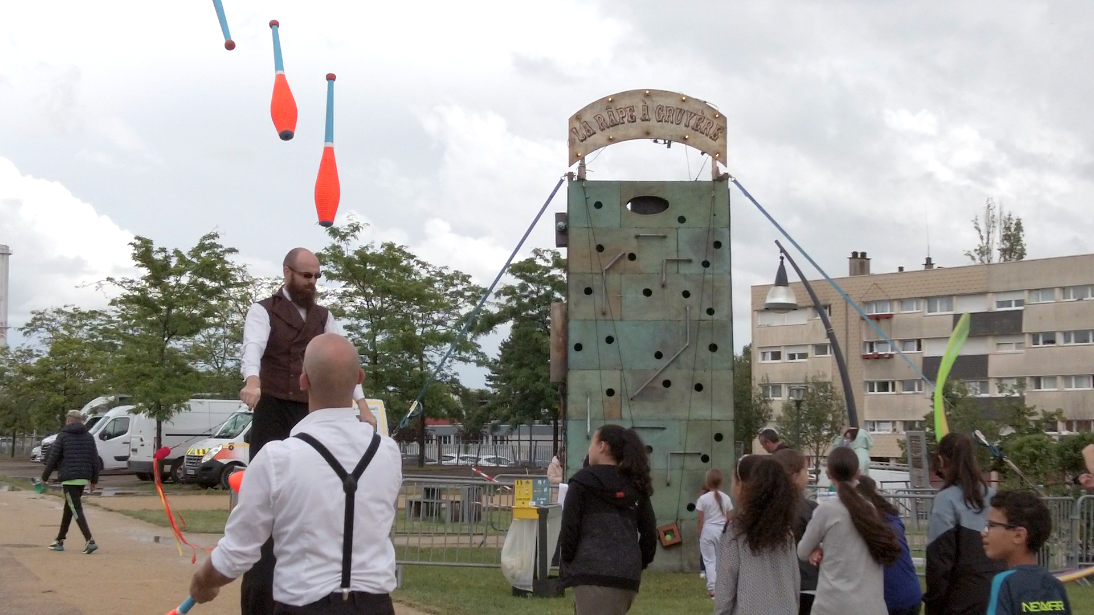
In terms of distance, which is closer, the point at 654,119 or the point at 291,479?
the point at 291,479

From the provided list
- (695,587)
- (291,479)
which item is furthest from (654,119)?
(291,479)

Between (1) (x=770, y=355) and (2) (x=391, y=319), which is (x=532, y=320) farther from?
(1) (x=770, y=355)

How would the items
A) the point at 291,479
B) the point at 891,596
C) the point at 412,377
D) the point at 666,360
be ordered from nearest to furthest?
the point at 291,479, the point at 891,596, the point at 666,360, the point at 412,377

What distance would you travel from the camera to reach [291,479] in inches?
128

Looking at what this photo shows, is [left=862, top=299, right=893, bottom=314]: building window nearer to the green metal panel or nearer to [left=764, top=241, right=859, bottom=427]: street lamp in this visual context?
[left=764, top=241, right=859, bottom=427]: street lamp

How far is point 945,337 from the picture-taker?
2367 inches

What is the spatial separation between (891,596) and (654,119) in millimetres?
9160

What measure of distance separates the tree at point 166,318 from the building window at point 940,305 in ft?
137

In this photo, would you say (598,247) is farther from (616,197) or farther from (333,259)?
(333,259)

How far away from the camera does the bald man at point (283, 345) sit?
5375 mm

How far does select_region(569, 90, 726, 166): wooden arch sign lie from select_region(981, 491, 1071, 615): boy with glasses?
396 inches

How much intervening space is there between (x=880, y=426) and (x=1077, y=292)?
13315 mm

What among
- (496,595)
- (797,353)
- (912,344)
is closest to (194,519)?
(496,595)

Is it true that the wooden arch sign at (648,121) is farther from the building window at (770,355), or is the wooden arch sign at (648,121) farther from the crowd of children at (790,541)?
the building window at (770,355)
